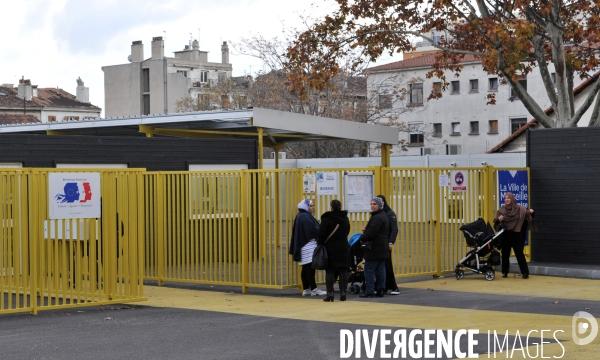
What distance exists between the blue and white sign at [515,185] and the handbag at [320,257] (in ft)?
20.7

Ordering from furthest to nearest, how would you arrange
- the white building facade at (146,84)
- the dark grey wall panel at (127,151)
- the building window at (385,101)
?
the white building facade at (146,84) → the building window at (385,101) → the dark grey wall panel at (127,151)

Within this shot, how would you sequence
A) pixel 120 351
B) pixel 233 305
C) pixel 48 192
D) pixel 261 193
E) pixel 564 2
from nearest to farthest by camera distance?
pixel 120 351 → pixel 48 192 → pixel 233 305 → pixel 261 193 → pixel 564 2

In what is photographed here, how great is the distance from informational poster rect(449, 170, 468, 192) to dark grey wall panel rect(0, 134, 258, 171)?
641cm

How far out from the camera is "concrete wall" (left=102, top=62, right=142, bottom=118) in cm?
8900

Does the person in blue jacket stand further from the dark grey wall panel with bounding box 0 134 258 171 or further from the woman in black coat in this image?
the dark grey wall panel with bounding box 0 134 258 171

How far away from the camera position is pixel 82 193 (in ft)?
47.5

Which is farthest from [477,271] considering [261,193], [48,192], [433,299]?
[48,192]

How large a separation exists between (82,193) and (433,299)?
5.69 m

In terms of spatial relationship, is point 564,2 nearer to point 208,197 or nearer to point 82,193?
point 208,197

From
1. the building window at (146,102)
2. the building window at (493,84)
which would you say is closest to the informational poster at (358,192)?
the building window at (493,84)

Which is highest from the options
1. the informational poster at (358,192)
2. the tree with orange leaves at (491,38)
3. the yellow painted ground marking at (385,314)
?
the tree with orange leaves at (491,38)

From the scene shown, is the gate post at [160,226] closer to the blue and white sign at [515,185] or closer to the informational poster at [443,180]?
the informational poster at [443,180]

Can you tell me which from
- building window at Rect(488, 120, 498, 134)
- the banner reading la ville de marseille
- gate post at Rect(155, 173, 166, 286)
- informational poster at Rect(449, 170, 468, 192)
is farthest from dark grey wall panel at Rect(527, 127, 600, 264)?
building window at Rect(488, 120, 498, 134)

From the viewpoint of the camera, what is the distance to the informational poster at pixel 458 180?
19.2 metres
